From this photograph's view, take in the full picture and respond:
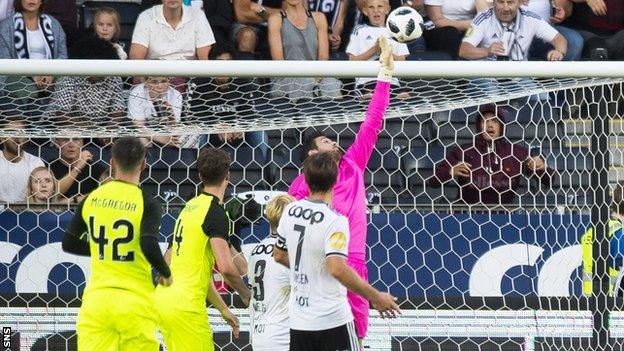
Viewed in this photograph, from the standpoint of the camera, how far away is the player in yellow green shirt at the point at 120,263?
6.06 m

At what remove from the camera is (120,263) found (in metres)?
6.10

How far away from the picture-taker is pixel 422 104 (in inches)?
317

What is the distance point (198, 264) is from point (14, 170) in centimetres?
221

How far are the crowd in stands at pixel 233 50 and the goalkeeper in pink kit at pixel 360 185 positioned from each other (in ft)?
4.17

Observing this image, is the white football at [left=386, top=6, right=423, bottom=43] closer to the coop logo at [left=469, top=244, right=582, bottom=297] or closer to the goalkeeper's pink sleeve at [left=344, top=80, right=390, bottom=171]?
the goalkeeper's pink sleeve at [left=344, top=80, right=390, bottom=171]

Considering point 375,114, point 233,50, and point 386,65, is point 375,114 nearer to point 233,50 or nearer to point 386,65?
point 386,65

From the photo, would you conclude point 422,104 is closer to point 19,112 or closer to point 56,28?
point 19,112

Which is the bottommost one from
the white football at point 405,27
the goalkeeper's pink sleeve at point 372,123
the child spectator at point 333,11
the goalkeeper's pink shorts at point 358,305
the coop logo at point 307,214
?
the goalkeeper's pink shorts at point 358,305

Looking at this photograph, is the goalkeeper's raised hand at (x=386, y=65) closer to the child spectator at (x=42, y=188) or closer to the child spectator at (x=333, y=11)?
the child spectator at (x=42, y=188)

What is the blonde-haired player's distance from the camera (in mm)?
6285

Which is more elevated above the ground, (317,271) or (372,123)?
(372,123)

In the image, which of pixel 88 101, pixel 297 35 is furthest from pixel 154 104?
pixel 297 35

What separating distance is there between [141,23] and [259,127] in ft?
9.23

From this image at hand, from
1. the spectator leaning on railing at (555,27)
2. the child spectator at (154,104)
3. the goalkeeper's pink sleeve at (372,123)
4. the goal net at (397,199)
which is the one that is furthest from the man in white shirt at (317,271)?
the spectator leaning on railing at (555,27)
